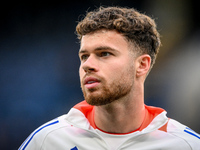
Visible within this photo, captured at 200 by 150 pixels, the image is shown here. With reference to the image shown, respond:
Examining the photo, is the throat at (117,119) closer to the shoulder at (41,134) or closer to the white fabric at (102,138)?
the white fabric at (102,138)

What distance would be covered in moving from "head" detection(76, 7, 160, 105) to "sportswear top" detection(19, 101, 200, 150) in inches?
9.2

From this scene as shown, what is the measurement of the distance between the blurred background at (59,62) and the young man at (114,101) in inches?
85.7

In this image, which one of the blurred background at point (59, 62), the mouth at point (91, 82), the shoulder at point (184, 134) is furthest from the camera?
the blurred background at point (59, 62)

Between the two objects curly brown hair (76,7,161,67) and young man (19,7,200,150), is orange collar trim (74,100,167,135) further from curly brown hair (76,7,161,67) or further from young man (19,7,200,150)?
curly brown hair (76,7,161,67)

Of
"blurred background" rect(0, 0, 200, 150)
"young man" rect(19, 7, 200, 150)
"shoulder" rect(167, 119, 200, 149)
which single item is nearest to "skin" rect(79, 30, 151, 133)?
"young man" rect(19, 7, 200, 150)

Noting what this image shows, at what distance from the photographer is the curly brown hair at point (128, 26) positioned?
1255mm

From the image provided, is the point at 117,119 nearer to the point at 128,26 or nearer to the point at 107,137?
the point at 107,137

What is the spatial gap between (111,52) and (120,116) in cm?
41

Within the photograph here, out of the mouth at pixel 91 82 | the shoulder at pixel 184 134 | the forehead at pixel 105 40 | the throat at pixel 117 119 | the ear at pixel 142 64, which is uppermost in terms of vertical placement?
the forehead at pixel 105 40

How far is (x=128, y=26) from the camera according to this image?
49.9 inches

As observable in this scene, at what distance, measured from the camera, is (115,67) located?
1.16 meters

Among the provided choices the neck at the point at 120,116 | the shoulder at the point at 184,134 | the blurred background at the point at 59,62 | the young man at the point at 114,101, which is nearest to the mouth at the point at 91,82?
the young man at the point at 114,101

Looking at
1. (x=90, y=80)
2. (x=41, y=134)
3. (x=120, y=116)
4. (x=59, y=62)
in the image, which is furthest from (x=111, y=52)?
(x=59, y=62)

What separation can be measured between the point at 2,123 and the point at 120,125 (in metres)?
2.71
